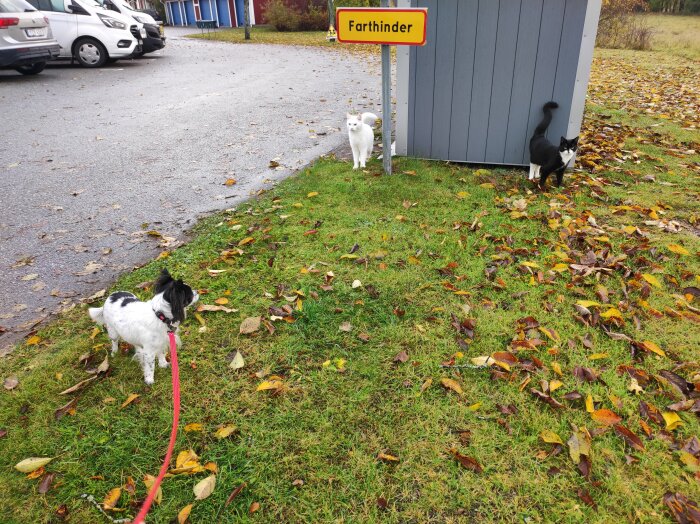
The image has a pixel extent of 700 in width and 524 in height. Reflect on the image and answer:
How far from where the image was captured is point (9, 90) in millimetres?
9898

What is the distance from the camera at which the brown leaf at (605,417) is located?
7.70 ft

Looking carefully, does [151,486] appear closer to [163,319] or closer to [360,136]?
[163,319]

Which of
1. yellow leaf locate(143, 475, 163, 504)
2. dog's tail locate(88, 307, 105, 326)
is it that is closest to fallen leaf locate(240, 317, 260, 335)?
dog's tail locate(88, 307, 105, 326)

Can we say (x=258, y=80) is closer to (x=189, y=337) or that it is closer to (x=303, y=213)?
→ (x=303, y=213)

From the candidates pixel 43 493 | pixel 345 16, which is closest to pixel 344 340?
pixel 43 493

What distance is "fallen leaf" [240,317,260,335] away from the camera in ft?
9.90

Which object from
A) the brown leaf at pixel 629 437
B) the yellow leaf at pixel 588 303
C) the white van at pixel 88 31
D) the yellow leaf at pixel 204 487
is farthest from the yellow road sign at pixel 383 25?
the white van at pixel 88 31

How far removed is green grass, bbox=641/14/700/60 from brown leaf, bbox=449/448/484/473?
19.6 meters

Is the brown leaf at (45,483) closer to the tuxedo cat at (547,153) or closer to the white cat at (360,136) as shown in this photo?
the white cat at (360,136)

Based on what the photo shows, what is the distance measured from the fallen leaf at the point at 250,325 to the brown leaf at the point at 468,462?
1.50 m

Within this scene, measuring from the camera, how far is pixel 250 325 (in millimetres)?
3068

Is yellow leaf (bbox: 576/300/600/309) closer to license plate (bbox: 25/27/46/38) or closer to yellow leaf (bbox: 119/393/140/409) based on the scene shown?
yellow leaf (bbox: 119/393/140/409)

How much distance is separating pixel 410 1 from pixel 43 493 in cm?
551

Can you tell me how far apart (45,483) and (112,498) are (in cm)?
35
